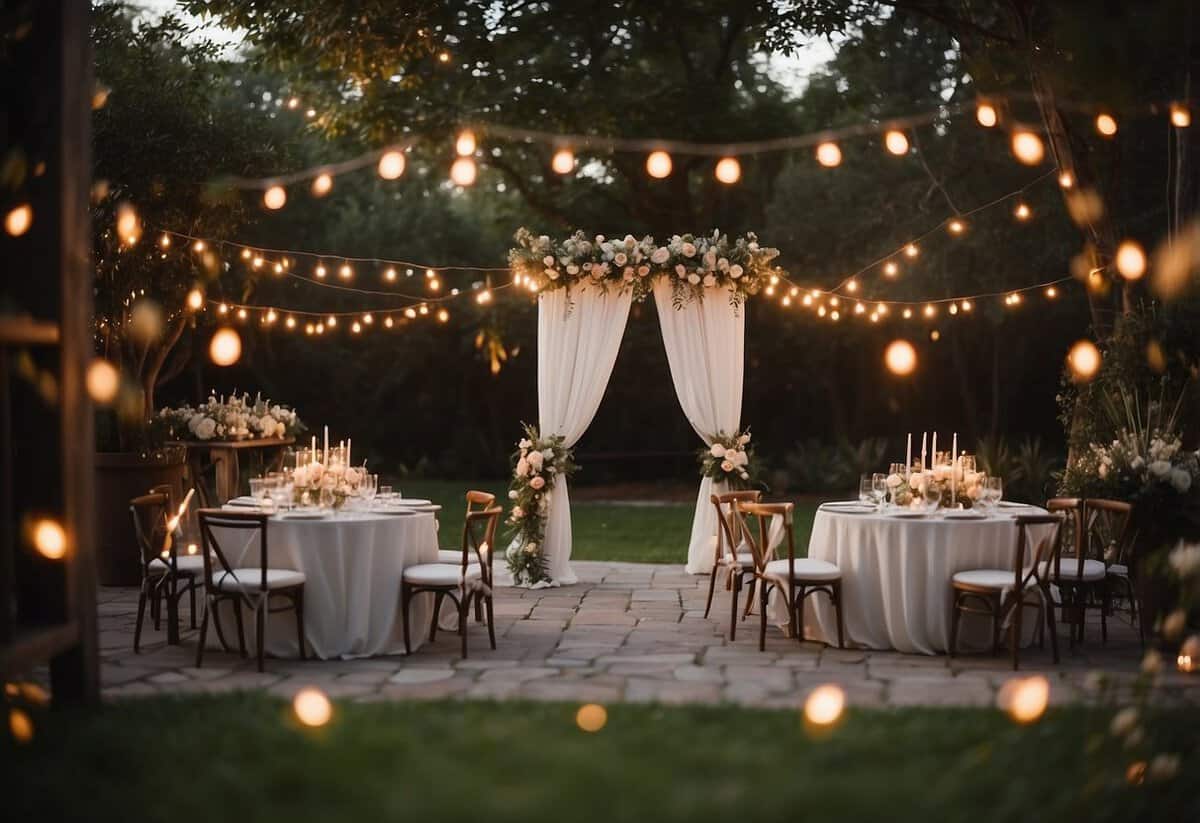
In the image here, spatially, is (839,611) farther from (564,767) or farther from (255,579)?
(255,579)

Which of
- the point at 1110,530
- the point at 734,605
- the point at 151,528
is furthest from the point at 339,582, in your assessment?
the point at 1110,530

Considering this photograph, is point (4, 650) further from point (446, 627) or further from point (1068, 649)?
point (1068, 649)

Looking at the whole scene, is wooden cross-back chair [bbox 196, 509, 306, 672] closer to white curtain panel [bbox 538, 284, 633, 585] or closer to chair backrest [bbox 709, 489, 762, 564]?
chair backrest [bbox 709, 489, 762, 564]

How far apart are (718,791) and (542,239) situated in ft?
18.8

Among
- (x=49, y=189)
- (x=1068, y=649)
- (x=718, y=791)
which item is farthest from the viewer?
(x=1068, y=649)

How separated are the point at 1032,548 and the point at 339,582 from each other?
12.1 feet

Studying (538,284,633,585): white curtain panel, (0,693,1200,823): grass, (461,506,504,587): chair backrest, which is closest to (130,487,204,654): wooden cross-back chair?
(461,506,504,587): chair backrest

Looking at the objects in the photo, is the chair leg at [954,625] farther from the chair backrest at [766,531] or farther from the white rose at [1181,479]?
the white rose at [1181,479]

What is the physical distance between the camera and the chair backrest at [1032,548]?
6141mm

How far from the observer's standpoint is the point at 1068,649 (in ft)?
22.3

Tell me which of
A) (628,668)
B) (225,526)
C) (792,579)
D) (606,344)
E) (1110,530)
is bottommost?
(628,668)

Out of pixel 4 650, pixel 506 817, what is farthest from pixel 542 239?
pixel 506 817

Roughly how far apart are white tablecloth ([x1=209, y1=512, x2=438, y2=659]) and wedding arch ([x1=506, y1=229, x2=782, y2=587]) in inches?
97.6

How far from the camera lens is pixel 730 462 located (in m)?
9.27
